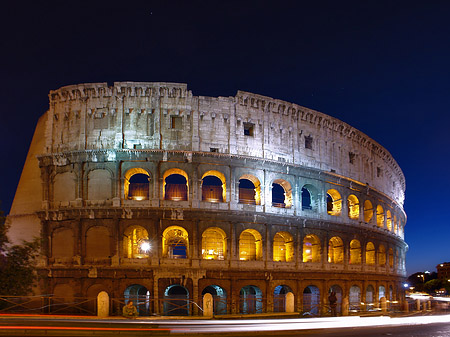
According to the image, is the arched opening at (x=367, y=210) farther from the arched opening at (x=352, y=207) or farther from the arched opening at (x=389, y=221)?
the arched opening at (x=389, y=221)

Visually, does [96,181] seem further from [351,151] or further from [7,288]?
[351,151]

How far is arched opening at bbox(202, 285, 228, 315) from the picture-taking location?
2795 cm

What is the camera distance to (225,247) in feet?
93.9

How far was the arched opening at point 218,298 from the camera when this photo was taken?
91.7 ft

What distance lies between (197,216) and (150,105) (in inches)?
320

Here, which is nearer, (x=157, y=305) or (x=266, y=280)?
(x=157, y=305)

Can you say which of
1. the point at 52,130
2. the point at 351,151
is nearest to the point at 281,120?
the point at 351,151

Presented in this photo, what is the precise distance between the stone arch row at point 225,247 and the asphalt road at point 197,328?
35.2 ft

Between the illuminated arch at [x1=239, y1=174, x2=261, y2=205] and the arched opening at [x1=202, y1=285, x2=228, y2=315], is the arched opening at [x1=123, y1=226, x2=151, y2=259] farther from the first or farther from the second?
the illuminated arch at [x1=239, y1=174, x2=261, y2=205]

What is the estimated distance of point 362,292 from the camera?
1380 inches

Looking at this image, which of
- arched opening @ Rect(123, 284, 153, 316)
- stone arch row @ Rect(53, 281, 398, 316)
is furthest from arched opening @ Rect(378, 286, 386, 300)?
arched opening @ Rect(123, 284, 153, 316)

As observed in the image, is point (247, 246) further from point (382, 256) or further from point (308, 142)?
point (382, 256)

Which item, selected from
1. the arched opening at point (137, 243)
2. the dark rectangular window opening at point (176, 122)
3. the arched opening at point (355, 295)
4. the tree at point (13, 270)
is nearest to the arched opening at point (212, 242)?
the arched opening at point (137, 243)

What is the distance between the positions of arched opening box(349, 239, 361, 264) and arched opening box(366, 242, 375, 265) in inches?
104
